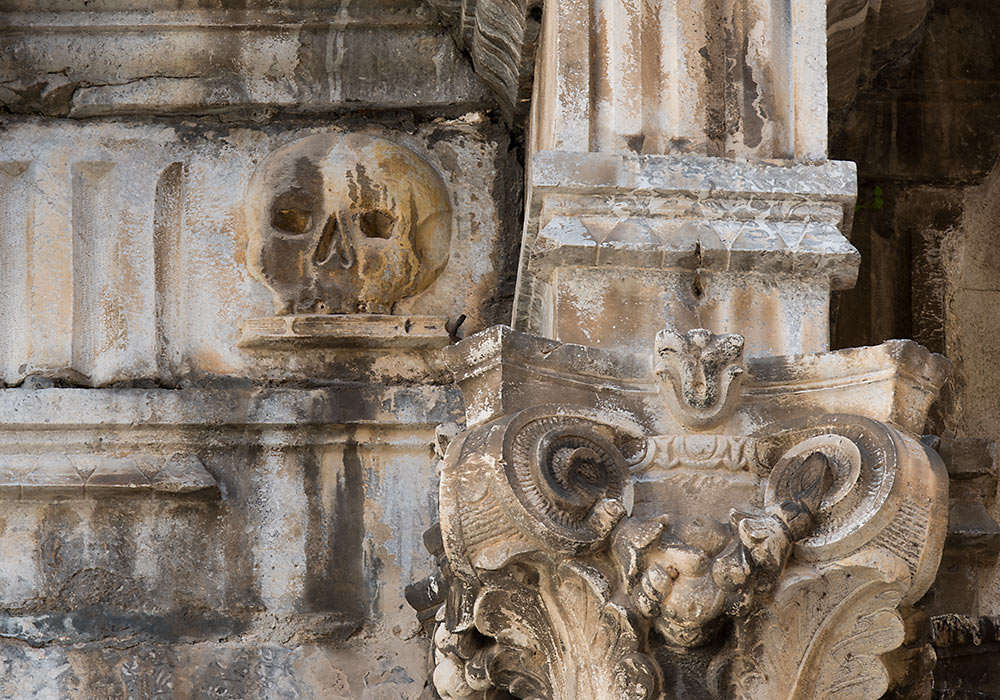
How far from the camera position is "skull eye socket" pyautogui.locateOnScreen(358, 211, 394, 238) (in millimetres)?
5137

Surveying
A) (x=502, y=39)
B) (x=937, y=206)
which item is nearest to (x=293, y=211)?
(x=502, y=39)

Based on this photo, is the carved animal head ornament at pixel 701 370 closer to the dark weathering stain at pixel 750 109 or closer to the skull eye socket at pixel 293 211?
the dark weathering stain at pixel 750 109

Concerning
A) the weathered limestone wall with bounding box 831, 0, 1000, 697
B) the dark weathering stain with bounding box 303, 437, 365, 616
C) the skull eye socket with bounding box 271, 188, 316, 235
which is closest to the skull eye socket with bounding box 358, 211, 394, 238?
the skull eye socket with bounding box 271, 188, 316, 235

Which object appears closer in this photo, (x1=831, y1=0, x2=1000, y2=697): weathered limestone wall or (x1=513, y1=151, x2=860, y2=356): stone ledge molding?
(x1=513, y1=151, x2=860, y2=356): stone ledge molding

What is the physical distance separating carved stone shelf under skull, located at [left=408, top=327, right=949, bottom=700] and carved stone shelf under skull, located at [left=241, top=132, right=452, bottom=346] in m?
1.09

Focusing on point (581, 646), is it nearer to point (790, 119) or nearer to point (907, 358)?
point (907, 358)

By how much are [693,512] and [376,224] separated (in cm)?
163

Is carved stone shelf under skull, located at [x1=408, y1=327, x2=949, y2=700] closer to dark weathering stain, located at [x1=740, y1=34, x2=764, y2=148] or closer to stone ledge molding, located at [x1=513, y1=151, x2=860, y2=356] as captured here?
stone ledge molding, located at [x1=513, y1=151, x2=860, y2=356]

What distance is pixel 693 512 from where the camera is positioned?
383cm

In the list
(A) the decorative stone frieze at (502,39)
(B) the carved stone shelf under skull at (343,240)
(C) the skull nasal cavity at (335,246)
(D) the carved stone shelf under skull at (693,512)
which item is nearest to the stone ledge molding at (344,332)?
(B) the carved stone shelf under skull at (343,240)

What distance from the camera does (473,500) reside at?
380cm

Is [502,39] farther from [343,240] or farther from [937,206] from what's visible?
[937,206]

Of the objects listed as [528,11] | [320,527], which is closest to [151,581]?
[320,527]

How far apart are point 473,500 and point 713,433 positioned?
52 centimetres
